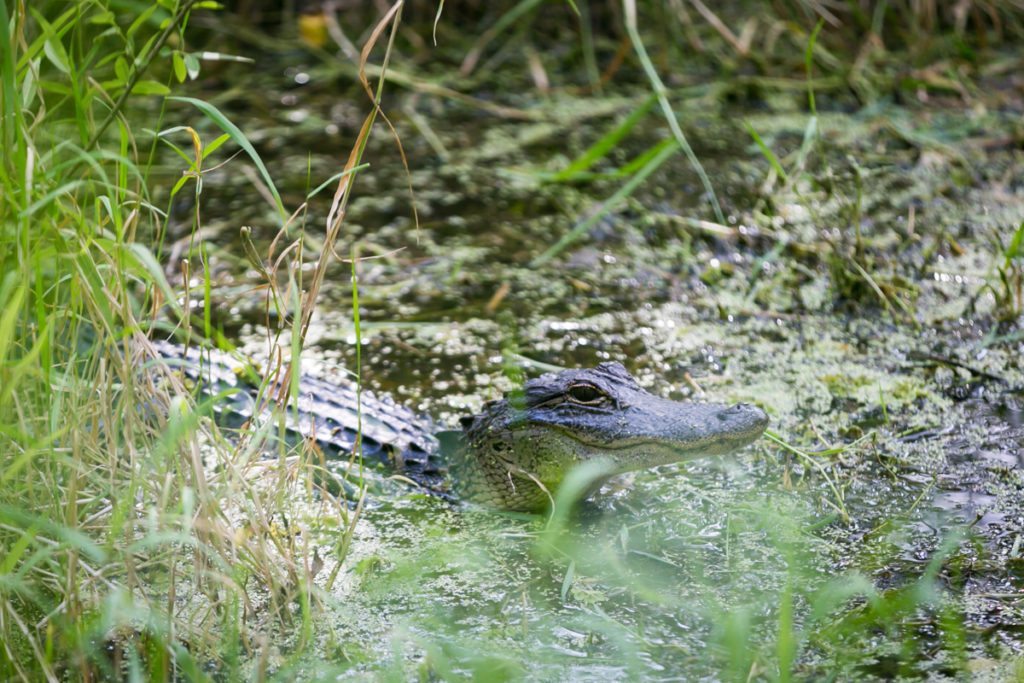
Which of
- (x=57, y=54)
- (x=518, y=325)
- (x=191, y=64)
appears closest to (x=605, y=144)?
(x=518, y=325)

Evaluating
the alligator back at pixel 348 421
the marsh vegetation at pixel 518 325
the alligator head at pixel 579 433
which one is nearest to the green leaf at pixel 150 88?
the marsh vegetation at pixel 518 325

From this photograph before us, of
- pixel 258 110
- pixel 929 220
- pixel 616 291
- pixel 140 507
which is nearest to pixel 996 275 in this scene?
pixel 929 220

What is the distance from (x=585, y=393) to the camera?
300cm

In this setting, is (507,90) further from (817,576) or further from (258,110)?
(817,576)

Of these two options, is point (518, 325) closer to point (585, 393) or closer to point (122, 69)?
point (585, 393)

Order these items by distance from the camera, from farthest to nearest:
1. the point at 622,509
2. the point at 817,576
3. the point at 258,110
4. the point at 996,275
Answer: the point at 258,110 → the point at 996,275 → the point at 622,509 → the point at 817,576

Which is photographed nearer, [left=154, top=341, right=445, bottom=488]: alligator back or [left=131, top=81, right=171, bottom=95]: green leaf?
[left=131, top=81, right=171, bottom=95]: green leaf

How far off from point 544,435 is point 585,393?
156 millimetres

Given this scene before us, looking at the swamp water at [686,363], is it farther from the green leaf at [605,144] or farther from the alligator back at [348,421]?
the green leaf at [605,144]

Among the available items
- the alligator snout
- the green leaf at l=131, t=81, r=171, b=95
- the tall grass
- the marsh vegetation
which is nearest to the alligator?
the alligator snout

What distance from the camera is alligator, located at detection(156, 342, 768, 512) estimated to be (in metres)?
2.85

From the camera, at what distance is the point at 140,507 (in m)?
2.51

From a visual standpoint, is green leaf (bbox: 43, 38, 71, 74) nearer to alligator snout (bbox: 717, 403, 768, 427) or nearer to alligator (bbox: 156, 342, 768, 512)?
alligator (bbox: 156, 342, 768, 512)

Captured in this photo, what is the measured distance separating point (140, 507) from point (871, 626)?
1623 mm
